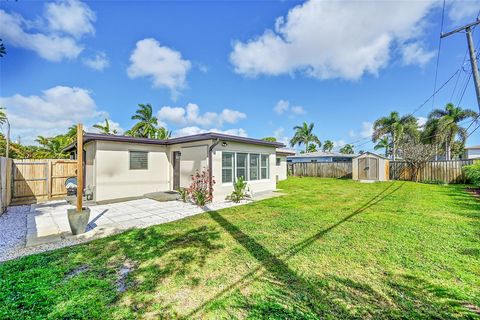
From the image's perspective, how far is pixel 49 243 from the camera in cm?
443

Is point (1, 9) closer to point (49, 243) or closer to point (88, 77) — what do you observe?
point (49, 243)

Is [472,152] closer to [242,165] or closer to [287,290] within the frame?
[242,165]

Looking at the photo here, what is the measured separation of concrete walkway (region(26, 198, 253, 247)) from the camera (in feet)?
16.1

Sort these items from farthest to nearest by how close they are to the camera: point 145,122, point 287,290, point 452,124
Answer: point 145,122
point 452,124
point 287,290

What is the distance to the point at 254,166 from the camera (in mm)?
10656

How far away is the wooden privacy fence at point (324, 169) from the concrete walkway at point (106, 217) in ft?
48.1

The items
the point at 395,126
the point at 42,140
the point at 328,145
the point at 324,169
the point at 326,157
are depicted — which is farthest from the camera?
the point at 328,145

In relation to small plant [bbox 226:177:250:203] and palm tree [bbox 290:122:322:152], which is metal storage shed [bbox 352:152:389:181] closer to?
small plant [bbox 226:177:250:203]

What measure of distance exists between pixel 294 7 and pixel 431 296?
1117cm

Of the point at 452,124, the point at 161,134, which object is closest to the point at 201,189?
the point at 161,134

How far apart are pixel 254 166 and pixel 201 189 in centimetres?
334

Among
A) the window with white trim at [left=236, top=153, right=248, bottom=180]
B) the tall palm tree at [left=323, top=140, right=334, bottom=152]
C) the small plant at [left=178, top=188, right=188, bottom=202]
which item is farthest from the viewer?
the tall palm tree at [left=323, top=140, right=334, bottom=152]

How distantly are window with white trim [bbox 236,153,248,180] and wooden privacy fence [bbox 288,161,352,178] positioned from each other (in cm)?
1366

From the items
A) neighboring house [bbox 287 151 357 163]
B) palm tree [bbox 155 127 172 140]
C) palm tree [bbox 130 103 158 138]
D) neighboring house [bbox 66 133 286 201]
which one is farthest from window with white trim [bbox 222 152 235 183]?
neighboring house [bbox 287 151 357 163]
